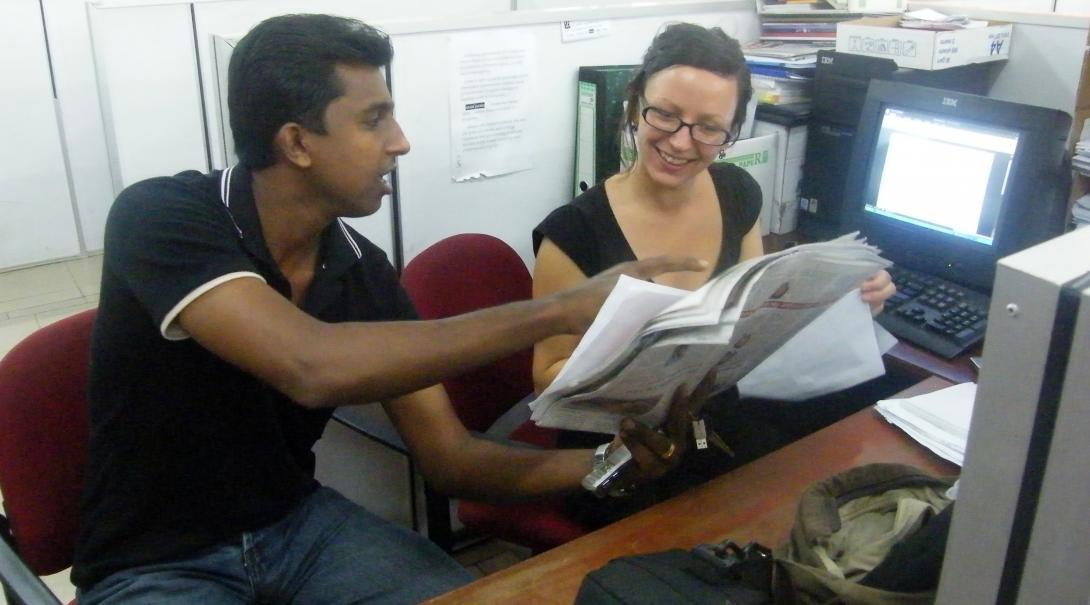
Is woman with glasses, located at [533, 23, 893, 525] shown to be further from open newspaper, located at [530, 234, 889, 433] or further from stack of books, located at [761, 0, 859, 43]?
stack of books, located at [761, 0, 859, 43]

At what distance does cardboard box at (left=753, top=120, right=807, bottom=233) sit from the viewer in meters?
2.10

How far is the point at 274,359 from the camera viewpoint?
40.6 inches

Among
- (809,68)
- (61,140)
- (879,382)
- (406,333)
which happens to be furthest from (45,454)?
(61,140)

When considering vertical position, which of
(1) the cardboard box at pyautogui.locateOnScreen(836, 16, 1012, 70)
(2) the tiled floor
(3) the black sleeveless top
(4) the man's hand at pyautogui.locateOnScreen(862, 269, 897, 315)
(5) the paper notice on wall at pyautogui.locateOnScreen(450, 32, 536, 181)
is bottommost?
(2) the tiled floor

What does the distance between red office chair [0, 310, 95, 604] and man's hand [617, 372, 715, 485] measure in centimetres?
75

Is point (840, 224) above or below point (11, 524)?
above

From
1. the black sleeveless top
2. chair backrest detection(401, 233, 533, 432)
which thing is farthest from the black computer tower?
chair backrest detection(401, 233, 533, 432)

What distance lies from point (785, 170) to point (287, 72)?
1285mm

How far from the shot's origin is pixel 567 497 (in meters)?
1.35

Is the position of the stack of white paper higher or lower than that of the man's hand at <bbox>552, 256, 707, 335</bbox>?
lower

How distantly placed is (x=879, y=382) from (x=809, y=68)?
2.44 ft

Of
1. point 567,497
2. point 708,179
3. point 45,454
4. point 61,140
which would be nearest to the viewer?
point 45,454

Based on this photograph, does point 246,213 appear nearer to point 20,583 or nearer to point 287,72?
point 287,72

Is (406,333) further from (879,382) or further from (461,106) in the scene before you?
(879,382)
